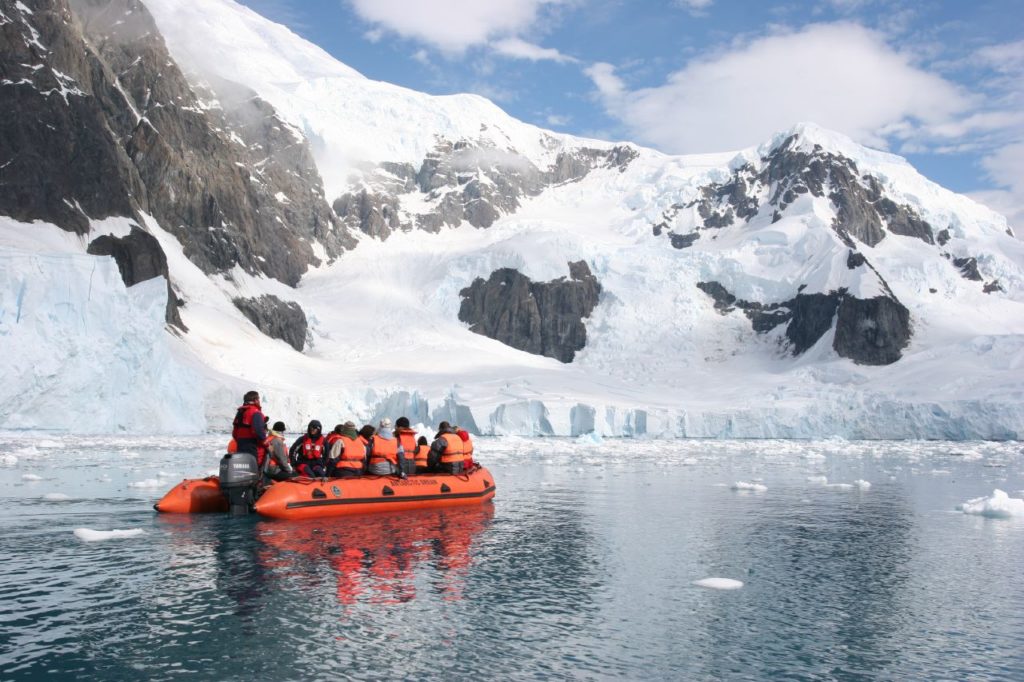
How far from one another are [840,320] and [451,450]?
3284 inches

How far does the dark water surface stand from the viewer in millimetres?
8703

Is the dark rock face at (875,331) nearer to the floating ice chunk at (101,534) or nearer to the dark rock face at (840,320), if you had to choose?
the dark rock face at (840,320)

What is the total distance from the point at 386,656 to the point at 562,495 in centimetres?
1444

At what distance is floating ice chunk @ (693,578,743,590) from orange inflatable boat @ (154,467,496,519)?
8.03 metres

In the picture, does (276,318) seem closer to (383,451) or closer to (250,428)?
(383,451)

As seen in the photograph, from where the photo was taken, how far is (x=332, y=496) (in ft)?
56.9

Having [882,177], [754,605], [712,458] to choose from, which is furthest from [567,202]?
[754,605]

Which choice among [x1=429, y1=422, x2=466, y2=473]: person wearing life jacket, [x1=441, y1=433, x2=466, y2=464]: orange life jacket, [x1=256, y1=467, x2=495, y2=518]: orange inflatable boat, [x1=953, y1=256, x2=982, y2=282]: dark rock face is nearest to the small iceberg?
[x1=256, y1=467, x2=495, y2=518]: orange inflatable boat

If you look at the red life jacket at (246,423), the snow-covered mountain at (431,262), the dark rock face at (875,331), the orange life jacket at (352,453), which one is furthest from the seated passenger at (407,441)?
the dark rock face at (875,331)

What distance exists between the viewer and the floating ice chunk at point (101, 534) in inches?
557

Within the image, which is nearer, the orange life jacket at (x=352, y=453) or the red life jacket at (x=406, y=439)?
the orange life jacket at (x=352, y=453)

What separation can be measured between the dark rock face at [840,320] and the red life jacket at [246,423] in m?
83.5

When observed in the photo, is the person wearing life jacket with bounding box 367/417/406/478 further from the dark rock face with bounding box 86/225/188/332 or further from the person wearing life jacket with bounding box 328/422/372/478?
the dark rock face with bounding box 86/225/188/332

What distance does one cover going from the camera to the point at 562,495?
901 inches
